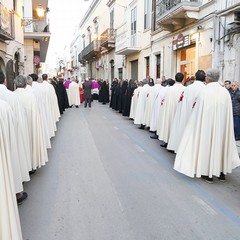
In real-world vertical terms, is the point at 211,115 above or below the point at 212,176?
above

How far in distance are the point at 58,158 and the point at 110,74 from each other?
86.3 feet

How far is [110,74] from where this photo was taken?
1300 inches

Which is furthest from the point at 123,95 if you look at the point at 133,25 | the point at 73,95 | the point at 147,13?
the point at 133,25

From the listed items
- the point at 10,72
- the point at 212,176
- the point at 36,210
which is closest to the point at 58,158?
the point at 10,72

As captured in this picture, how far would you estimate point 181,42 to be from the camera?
1565cm

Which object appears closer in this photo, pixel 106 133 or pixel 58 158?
pixel 58 158

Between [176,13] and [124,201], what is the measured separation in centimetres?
1179

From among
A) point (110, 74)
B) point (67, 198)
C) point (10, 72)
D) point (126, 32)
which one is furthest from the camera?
point (110, 74)

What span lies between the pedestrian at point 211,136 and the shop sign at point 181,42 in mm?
10034

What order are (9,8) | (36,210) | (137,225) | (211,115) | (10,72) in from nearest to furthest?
1. (137,225)
2. (36,210)
3. (211,115)
4. (10,72)
5. (9,8)

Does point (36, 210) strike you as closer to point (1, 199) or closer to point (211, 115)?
point (1, 199)

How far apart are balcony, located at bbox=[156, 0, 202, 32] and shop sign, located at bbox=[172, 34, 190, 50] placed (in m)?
0.60

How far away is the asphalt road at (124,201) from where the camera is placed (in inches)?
151

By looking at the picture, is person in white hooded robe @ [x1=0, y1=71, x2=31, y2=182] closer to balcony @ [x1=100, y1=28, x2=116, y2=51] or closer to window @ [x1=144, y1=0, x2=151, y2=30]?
window @ [x1=144, y1=0, x2=151, y2=30]
